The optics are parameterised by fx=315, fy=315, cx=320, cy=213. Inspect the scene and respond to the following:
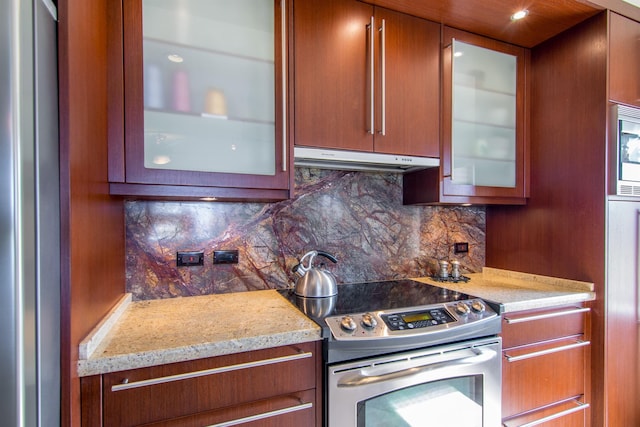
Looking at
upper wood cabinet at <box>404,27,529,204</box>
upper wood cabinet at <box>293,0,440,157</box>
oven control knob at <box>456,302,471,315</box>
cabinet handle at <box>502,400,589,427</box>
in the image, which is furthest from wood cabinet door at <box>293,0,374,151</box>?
cabinet handle at <box>502,400,589,427</box>

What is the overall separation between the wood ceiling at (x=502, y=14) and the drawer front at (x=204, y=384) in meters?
1.59

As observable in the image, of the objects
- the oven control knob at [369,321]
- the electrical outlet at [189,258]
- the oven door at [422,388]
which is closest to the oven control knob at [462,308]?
the oven door at [422,388]

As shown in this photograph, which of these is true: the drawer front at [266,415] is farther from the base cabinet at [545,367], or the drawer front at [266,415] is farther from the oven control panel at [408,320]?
the base cabinet at [545,367]

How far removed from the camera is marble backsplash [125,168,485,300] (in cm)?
144

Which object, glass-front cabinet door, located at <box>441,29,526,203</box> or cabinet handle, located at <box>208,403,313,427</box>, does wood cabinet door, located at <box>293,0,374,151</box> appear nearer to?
glass-front cabinet door, located at <box>441,29,526,203</box>

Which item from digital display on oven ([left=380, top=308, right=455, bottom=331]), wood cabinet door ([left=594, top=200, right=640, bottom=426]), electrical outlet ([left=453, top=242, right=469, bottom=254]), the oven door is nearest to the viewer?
the oven door

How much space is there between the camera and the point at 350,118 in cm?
146

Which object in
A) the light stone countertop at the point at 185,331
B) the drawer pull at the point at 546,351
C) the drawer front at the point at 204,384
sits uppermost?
the light stone countertop at the point at 185,331

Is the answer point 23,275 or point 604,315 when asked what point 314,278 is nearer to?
point 23,275

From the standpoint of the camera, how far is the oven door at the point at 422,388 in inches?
42.3

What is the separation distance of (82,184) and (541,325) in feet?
6.22

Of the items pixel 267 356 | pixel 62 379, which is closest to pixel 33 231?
pixel 62 379

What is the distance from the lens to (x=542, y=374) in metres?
1.48

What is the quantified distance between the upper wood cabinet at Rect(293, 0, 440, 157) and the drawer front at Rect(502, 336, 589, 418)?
41.2 inches
